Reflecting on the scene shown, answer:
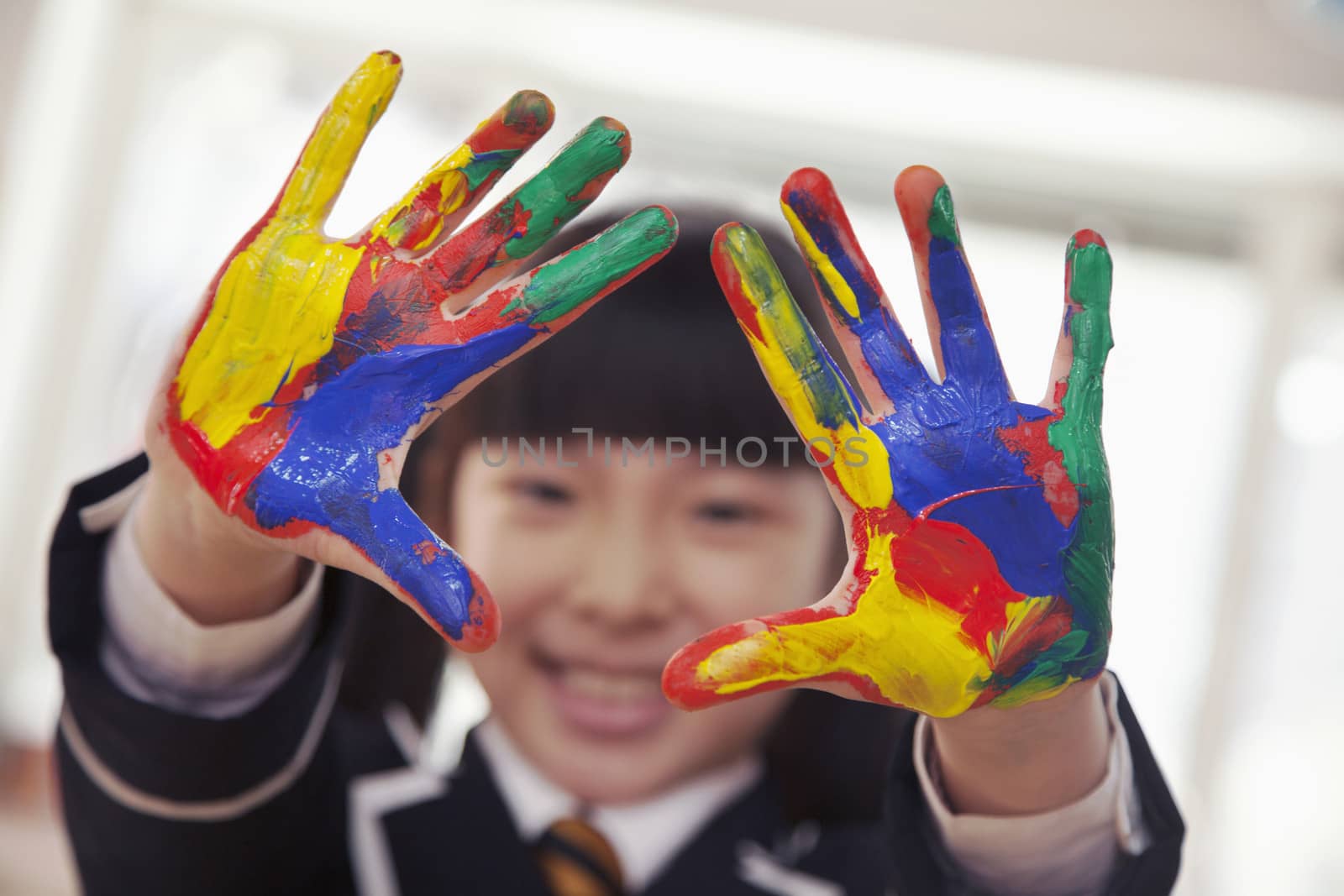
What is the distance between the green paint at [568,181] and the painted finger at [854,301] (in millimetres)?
71

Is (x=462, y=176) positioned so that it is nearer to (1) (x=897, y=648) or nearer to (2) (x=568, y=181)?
(2) (x=568, y=181)

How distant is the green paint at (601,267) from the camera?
15.1 inches

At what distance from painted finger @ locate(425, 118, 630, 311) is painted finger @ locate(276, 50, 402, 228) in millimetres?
58

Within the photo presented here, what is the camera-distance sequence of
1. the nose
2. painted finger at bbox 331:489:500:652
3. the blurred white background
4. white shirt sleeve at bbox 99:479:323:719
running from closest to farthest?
painted finger at bbox 331:489:500:652, white shirt sleeve at bbox 99:479:323:719, the nose, the blurred white background

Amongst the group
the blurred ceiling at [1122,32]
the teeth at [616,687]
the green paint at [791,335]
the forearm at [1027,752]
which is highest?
the blurred ceiling at [1122,32]

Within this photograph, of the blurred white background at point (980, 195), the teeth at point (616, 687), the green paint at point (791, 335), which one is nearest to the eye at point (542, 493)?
the teeth at point (616, 687)

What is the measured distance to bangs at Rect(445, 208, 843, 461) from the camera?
672 millimetres

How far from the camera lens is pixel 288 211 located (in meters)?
0.41

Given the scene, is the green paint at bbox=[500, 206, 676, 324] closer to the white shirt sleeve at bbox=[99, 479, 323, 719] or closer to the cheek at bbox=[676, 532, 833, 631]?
the white shirt sleeve at bbox=[99, 479, 323, 719]

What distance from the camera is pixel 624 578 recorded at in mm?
657

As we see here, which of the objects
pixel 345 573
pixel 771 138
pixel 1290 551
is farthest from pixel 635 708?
pixel 1290 551

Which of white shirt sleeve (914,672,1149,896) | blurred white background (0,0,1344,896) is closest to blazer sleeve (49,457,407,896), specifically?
white shirt sleeve (914,672,1149,896)

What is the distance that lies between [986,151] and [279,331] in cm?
216

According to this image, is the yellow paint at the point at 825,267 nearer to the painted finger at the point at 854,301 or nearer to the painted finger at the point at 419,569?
the painted finger at the point at 854,301
